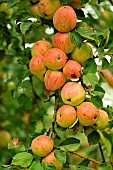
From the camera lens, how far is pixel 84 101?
4.00 ft

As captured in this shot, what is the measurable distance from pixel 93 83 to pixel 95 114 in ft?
0.26

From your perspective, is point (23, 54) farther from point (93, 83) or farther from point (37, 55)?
point (93, 83)

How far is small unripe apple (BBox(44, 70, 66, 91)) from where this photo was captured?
1.18 m

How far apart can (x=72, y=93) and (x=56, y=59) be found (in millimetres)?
97

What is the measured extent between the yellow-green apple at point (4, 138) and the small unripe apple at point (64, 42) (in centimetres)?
104

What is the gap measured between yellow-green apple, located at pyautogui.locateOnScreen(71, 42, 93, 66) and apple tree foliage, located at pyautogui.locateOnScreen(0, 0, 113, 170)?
0.05ft

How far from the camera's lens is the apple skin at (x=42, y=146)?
3.62 feet

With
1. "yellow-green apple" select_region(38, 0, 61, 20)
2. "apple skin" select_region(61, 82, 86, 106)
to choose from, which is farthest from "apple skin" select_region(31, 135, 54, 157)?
"yellow-green apple" select_region(38, 0, 61, 20)

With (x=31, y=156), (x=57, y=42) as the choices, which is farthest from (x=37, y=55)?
(x=31, y=156)

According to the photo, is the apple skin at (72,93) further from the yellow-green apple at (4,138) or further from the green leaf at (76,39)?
the yellow-green apple at (4,138)

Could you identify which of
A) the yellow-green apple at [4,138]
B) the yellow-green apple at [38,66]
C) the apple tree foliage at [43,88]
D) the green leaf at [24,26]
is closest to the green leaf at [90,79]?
the apple tree foliage at [43,88]

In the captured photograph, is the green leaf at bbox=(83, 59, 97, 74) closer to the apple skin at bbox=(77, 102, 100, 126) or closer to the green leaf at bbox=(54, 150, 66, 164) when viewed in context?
the apple skin at bbox=(77, 102, 100, 126)

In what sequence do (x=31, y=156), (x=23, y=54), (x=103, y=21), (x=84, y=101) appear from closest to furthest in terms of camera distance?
(x=31, y=156) < (x=84, y=101) < (x=23, y=54) < (x=103, y=21)

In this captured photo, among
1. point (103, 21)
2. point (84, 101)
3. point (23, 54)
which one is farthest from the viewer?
point (103, 21)
